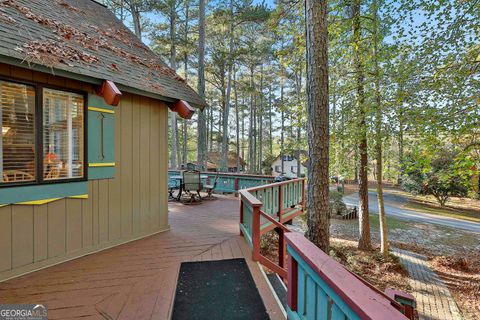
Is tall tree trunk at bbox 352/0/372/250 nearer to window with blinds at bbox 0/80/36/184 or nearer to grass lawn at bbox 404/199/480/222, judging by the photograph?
window with blinds at bbox 0/80/36/184

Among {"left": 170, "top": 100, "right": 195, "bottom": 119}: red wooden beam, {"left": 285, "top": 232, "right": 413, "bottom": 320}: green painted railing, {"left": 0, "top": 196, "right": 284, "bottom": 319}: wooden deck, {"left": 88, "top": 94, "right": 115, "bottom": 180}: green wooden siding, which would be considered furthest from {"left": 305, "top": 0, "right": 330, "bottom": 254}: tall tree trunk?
{"left": 88, "top": 94, "right": 115, "bottom": 180}: green wooden siding

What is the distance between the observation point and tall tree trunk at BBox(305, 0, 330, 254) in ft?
11.7

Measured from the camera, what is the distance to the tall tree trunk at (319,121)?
3568 mm

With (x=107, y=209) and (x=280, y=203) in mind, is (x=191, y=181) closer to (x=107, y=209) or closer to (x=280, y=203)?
(x=280, y=203)

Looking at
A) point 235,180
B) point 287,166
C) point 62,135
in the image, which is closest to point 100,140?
point 62,135

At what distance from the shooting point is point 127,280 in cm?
293

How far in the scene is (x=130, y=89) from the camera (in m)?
3.88

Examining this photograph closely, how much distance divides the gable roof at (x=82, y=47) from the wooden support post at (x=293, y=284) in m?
3.28

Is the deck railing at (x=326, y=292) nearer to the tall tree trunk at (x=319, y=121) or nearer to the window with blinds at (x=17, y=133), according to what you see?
the tall tree trunk at (x=319, y=121)

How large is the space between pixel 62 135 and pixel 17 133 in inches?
19.3

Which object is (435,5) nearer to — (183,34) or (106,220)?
(106,220)

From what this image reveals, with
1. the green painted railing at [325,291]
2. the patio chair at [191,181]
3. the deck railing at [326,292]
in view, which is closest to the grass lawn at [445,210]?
the patio chair at [191,181]

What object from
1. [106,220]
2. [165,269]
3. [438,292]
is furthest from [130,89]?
[438,292]

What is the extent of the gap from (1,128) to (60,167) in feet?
2.54
